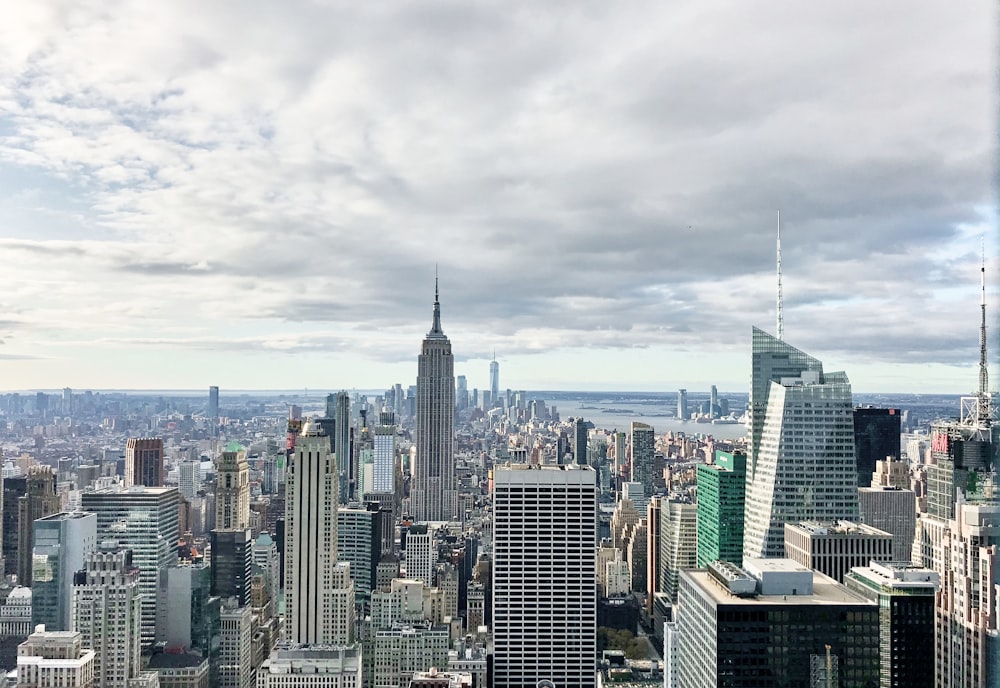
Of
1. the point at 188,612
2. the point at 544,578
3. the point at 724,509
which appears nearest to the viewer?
the point at 188,612

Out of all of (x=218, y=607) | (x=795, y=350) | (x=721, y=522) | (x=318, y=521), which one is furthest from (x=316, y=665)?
(x=795, y=350)

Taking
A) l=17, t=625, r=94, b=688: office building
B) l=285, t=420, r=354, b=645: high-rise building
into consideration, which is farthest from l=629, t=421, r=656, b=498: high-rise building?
l=17, t=625, r=94, b=688: office building

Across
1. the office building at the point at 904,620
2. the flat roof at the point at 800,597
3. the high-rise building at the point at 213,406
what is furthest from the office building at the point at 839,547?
the high-rise building at the point at 213,406

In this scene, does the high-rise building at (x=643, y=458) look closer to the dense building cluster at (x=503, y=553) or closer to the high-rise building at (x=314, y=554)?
the dense building cluster at (x=503, y=553)

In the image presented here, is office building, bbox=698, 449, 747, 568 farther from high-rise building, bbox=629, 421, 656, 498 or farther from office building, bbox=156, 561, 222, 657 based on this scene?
office building, bbox=156, 561, 222, 657

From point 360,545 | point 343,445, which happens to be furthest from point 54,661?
point 343,445

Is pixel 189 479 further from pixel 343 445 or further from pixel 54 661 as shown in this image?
pixel 54 661

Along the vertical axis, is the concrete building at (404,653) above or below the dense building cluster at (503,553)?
below
